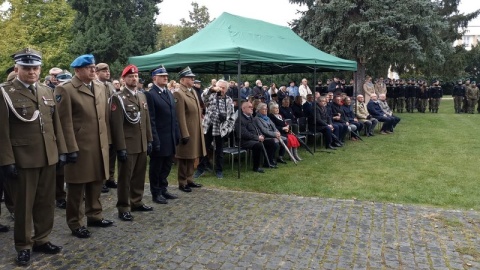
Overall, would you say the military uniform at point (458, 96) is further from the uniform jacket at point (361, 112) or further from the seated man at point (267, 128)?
the seated man at point (267, 128)

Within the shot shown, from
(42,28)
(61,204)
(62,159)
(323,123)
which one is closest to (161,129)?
(61,204)

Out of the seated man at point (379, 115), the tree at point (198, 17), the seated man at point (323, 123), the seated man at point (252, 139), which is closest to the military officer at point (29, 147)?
the seated man at point (252, 139)

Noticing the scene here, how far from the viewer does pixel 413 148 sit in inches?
447

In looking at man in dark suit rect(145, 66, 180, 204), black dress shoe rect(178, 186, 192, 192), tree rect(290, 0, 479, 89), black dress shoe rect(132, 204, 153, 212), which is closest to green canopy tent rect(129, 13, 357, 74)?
man in dark suit rect(145, 66, 180, 204)

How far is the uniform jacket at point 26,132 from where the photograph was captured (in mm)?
3885

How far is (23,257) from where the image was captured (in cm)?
407

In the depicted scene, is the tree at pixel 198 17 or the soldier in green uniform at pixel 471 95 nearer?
the soldier in green uniform at pixel 471 95

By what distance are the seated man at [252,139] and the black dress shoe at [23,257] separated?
502cm

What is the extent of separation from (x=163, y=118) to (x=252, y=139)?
9.69ft

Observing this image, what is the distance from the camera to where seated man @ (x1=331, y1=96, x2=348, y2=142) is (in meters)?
12.3

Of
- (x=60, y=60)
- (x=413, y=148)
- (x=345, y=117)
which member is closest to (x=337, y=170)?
(x=413, y=148)

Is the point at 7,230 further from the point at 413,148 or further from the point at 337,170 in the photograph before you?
the point at 413,148

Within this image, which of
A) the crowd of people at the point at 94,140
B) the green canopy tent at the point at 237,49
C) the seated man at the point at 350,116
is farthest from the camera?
the seated man at the point at 350,116

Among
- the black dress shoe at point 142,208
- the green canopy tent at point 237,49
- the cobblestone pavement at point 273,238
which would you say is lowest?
the cobblestone pavement at point 273,238
